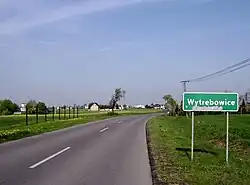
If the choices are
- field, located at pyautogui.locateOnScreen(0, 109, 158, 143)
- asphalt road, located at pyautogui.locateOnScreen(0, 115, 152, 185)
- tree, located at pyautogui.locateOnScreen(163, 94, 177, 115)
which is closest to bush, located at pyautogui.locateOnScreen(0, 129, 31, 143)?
field, located at pyautogui.locateOnScreen(0, 109, 158, 143)

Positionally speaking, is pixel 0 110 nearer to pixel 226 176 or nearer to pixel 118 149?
pixel 118 149

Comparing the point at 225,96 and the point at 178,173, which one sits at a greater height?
the point at 225,96

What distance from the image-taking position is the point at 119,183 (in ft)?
31.1

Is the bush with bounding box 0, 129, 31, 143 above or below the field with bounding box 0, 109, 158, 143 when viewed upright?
above

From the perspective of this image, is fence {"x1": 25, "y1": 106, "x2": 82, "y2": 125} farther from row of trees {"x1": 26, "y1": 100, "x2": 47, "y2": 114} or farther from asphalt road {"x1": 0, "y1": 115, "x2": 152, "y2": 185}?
asphalt road {"x1": 0, "y1": 115, "x2": 152, "y2": 185}

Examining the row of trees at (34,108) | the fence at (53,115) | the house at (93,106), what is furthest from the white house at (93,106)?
the fence at (53,115)

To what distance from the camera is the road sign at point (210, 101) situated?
13.0m

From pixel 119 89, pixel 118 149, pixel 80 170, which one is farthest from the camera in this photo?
pixel 119 89

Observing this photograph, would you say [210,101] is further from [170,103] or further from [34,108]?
[170,103]

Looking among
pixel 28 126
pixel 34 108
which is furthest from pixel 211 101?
pixel 34 108

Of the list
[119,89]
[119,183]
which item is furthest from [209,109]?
[119,89]

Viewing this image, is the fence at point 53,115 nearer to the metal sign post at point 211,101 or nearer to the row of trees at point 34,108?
the row of trees at point 34,108

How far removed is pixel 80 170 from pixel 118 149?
6134 mm

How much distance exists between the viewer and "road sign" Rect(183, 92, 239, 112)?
13.0 m
